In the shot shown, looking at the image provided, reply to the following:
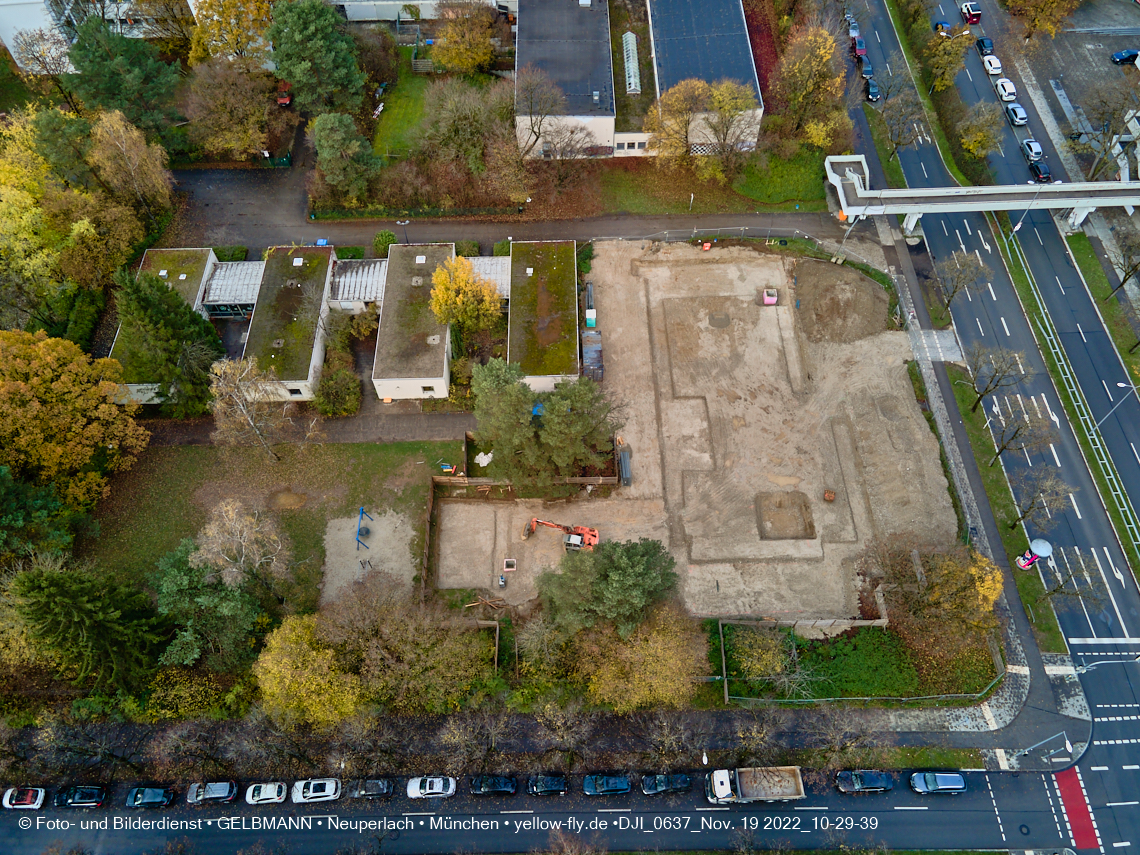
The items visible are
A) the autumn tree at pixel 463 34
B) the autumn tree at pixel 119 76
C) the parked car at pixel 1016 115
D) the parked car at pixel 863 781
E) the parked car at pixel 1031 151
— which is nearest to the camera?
the parked car at pixel 863 781

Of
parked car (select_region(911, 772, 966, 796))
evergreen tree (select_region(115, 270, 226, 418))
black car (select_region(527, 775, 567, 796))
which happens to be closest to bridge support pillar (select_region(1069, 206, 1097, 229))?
parked car (select_region(911, 772, 966, 796))

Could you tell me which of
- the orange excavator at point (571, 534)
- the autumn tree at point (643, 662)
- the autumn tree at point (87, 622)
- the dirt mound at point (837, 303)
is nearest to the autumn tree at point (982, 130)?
the dirt mound at point (837, 303)

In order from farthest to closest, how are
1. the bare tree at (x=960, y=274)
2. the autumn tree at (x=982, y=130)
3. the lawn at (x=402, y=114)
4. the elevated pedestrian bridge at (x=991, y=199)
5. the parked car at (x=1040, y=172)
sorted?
the lawn at (x=402, y=114), the parked car at (x=1040, y=172), the autumn tree at (x=982, y=130), the elevated pedestrian bridge at (x=991, y=199), the bare tree at (x=960, y=274)

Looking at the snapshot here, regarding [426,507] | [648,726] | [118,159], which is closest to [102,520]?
[426,507]

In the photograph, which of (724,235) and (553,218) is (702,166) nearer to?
(724,235)

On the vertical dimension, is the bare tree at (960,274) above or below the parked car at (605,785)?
above

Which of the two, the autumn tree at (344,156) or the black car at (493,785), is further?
the autumn tree at (344,156)

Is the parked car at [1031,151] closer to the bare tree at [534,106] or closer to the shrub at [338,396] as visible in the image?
the bare tree at [534,106]
